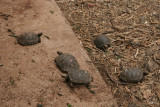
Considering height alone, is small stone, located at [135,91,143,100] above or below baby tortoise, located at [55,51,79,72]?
below

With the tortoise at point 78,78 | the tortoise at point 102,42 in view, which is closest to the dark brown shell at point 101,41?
the tortoise at point 102,42

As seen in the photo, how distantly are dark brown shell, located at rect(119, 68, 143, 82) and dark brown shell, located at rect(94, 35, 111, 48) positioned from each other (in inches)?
37.8

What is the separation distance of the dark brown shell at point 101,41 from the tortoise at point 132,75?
3.14 ft

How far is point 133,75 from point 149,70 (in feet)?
2.05

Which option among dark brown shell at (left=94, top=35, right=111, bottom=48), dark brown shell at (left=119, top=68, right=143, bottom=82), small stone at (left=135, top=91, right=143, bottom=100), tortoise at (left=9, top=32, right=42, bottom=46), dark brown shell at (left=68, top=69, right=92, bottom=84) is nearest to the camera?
dark brown shell at (left=68, top=69, right=92, bottom=84)

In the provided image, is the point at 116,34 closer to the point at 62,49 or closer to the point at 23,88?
the point at 62,49

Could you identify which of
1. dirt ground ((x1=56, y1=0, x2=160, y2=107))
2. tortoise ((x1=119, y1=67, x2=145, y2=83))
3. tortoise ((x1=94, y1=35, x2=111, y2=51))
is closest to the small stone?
dirt ground ((x1=56, y1=0, x2=160, y2=107))

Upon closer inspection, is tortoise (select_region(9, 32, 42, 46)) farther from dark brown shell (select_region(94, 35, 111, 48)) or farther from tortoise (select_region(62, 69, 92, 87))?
dark brown shell (select_region(94, 35, 111, 48))

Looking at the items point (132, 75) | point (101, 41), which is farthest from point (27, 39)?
point (132, 75)

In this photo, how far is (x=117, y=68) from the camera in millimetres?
5477

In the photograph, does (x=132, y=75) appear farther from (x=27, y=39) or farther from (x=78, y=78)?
(x=27, y=39)

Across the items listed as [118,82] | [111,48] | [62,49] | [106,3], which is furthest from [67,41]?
[106,3]

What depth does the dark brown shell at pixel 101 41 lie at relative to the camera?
579cm

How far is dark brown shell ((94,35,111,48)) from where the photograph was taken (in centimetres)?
579
